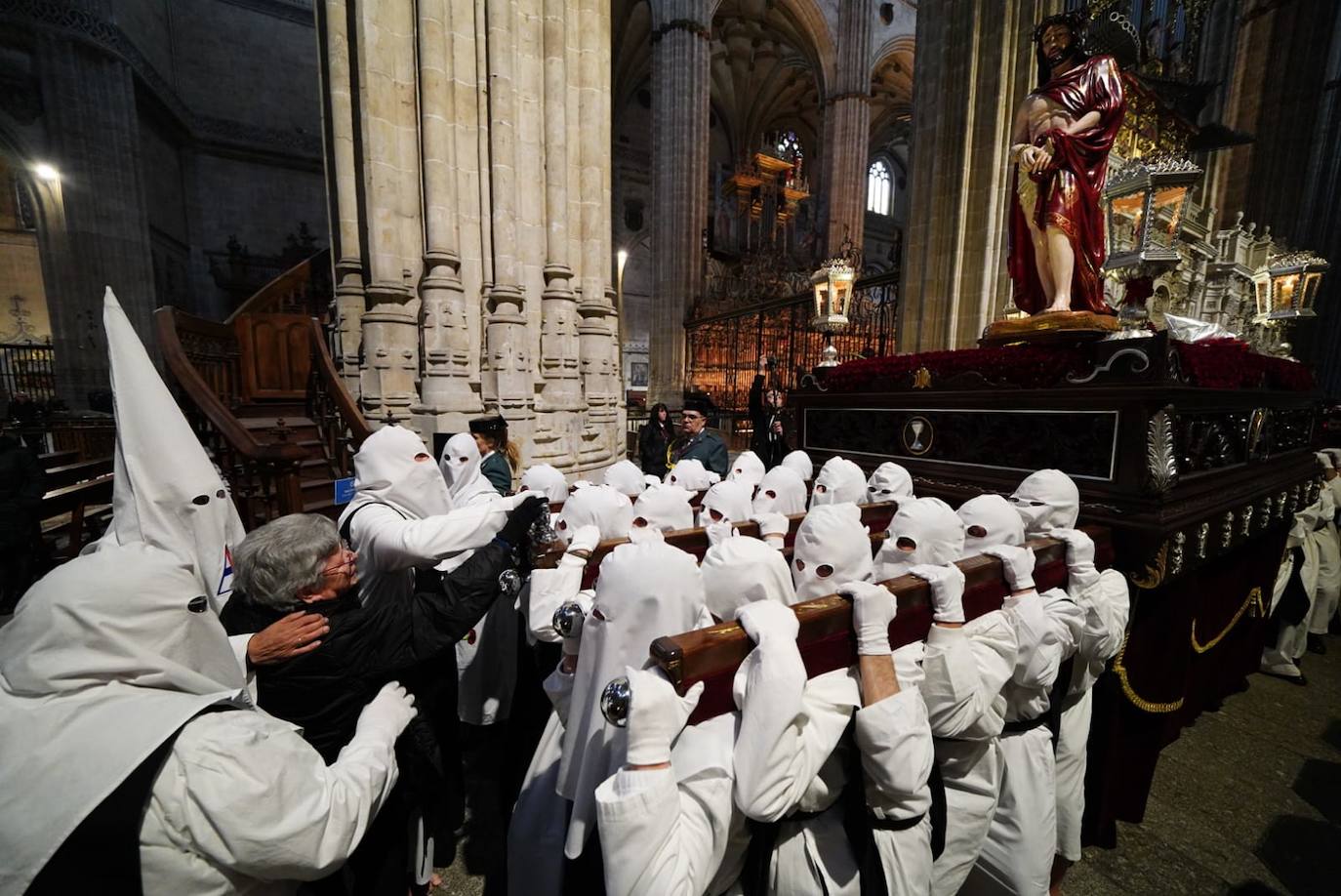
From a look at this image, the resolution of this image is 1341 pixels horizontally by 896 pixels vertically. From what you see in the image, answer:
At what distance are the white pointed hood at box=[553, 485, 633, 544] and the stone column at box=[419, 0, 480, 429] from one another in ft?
11.9

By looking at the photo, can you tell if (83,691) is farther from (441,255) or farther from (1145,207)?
(1145,207)

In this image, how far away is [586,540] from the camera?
2.03 m

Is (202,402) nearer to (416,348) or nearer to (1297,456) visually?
(416,348)

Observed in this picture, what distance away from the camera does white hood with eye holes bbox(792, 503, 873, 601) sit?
1520 millimetres

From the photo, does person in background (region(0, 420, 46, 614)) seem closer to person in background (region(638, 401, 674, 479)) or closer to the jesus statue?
person in background (region(638, 401, 674, 479))

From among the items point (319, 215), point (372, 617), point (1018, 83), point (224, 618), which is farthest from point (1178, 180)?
point (319, 215)

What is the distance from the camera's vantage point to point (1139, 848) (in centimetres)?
214

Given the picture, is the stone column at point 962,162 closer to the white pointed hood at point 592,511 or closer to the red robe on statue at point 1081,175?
the red robe on statue at point 1081,175

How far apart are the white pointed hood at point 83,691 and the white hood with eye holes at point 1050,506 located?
257 centimetres

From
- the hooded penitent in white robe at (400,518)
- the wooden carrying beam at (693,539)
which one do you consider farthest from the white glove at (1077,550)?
the hooded penitent in white robe at (400,518)

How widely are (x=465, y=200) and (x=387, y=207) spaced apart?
78 cm

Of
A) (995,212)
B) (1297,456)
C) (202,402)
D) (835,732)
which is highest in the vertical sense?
(995,212)

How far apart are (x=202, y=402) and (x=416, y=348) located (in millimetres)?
2266

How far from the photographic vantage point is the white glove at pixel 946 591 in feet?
4.82
